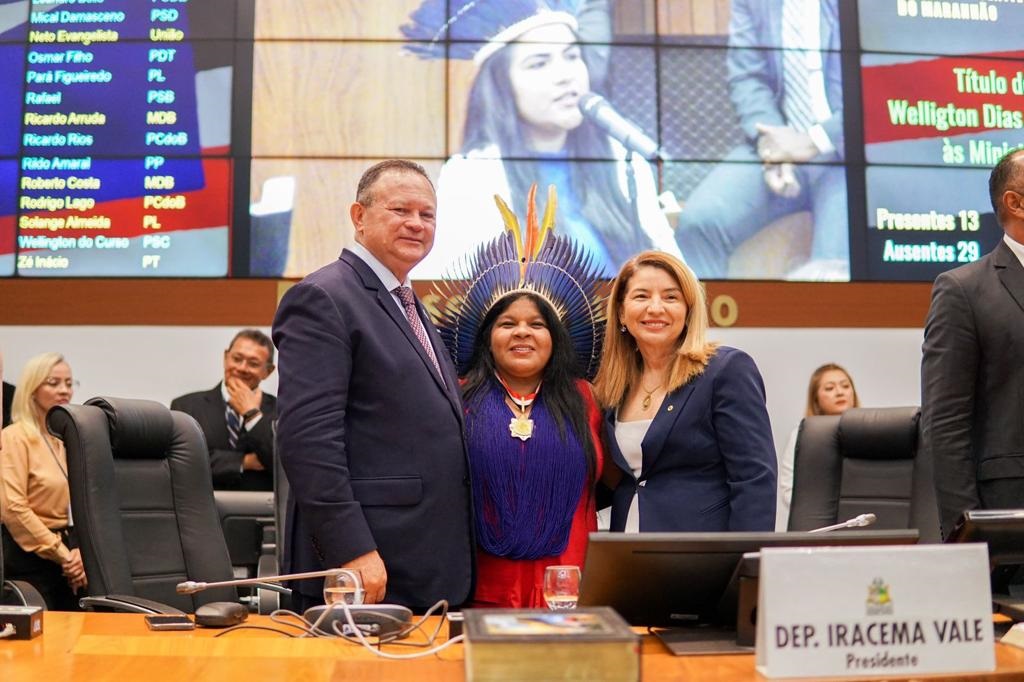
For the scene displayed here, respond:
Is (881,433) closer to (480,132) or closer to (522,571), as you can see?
(522,571)

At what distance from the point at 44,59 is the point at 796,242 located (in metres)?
3.85

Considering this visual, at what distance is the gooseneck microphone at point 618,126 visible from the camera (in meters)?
5.18

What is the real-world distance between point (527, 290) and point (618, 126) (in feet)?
9.16

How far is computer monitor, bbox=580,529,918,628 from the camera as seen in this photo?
135 cm

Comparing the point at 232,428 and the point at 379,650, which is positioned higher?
the point at 232,428

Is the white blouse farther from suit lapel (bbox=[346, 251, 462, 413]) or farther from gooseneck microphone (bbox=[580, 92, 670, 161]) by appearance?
gooseneck microphone (bbox=[580, 92, 670, 161])

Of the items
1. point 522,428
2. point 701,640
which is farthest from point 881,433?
point 701,640

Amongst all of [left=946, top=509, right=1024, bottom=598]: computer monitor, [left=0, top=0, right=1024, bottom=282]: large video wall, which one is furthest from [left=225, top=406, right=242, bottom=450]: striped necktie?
[left=946, top=509, right=1024, bottom=598]: computer monitor

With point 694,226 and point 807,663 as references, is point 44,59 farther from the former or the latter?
point 807,663

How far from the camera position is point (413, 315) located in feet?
8.11

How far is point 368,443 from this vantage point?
2254 millimetres

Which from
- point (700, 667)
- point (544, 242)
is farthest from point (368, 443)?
point (700, 667)

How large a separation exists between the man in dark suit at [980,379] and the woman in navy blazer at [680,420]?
1.42ft

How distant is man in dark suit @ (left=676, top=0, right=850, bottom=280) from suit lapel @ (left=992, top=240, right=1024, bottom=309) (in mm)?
2668
